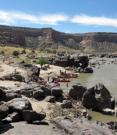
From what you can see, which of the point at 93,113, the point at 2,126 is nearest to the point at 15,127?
the point at 2,126

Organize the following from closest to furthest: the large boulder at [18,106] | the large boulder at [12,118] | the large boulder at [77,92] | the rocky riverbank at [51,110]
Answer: the rocky riverbank at [51,110], the large boulder at [12,118], the large boulder at [18,106], the large boulder at [77,92]

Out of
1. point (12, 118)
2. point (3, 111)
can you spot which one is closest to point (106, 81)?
point (12, 118)

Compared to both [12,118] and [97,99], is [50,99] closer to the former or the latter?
[97,99]

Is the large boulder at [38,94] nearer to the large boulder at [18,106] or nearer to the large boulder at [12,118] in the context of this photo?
the large boulder at [18,106]

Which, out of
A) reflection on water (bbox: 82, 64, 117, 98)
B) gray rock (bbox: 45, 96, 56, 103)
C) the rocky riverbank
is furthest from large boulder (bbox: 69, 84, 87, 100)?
reflection on water (bbox: 82, 64, 117, 98)

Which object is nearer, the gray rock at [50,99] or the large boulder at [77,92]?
the gray rock at [50,99]

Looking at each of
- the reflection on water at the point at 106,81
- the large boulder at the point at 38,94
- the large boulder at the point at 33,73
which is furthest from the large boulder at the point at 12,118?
the large boulder at the point at 33,73

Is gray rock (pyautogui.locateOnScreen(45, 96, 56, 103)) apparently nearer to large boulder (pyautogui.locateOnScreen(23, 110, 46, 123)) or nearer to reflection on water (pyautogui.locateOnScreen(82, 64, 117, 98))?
large boulder (pyautogui.locateOnScreen(23, 110, 46, 123))

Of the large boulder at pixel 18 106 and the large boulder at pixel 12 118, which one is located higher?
the large boulder at pixel 18 106
